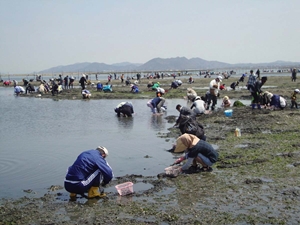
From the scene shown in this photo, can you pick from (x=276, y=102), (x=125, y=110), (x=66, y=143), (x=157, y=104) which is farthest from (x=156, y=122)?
(x=276, y=102)

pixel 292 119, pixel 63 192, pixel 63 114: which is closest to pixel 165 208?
pixel 63 192

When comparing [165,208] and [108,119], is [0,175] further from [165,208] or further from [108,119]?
[108,119]

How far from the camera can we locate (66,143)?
44.1 ft

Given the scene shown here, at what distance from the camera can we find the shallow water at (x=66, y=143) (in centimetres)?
951

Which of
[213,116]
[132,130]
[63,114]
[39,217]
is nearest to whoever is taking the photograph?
[39,217]

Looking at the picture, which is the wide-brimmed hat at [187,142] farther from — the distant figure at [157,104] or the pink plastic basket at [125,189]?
the distant figure at [157,104]

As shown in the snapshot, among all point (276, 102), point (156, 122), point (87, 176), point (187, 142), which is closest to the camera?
point (87, 176)

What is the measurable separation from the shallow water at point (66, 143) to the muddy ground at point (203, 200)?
3.30ft

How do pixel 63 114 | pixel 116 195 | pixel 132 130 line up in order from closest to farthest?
pixel 116 195 < pixel 132 130 < pixel 63 114

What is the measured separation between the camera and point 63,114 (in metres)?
21.8

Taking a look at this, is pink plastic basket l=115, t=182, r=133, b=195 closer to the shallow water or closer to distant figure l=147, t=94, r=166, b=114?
the shallow water

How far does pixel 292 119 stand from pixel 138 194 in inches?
404

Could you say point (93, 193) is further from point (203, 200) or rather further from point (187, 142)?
point (187, 142)

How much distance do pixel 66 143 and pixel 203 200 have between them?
7383mm
